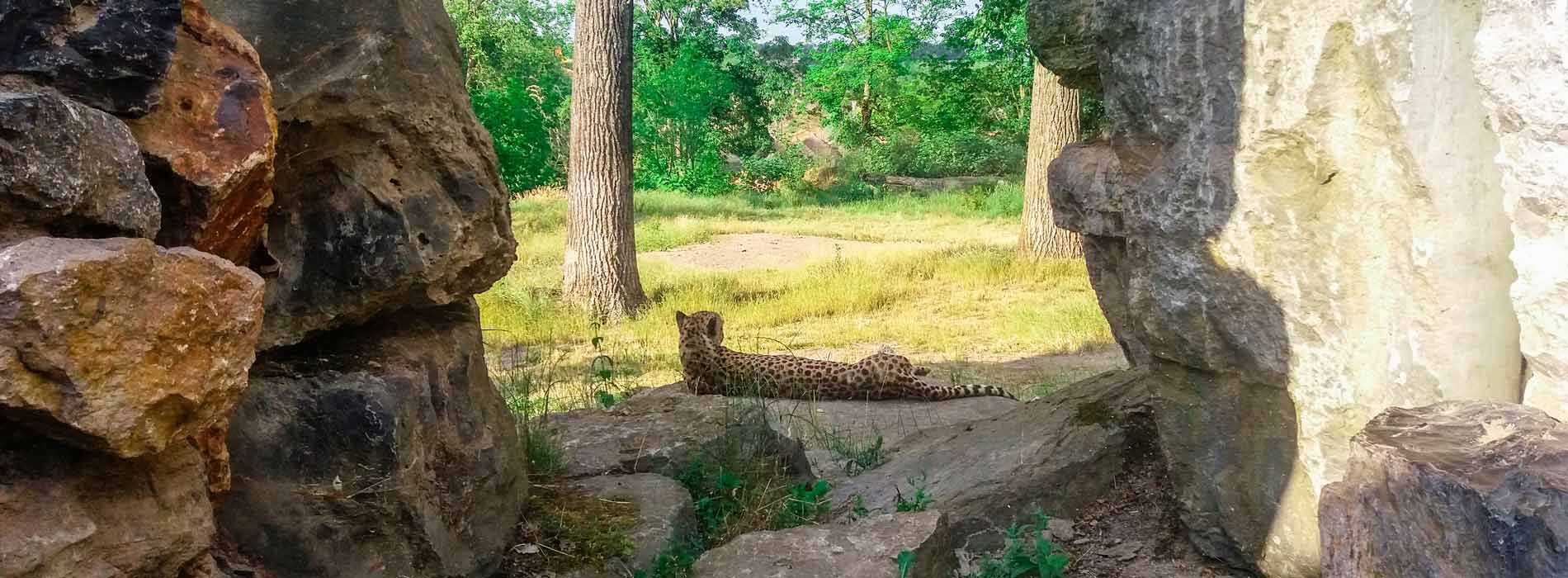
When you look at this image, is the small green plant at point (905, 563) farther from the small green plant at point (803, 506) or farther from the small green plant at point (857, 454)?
the small green plant at point (857, 454)

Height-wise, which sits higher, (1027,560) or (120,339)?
(120,339)

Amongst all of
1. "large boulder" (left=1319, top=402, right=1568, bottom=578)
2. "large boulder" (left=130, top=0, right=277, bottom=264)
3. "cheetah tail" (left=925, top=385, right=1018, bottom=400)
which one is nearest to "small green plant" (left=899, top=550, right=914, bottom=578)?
"large boulder" (left=1319, top=402, right=1568, bottom=578)

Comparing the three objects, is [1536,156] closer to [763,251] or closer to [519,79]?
[763,251]

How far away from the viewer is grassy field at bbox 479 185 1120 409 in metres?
9.52

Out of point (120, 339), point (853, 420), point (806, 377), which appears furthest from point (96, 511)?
point (806, 377)

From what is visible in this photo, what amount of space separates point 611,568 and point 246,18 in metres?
2.10

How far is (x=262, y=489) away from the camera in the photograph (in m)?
3.37

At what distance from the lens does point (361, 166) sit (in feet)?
12.1

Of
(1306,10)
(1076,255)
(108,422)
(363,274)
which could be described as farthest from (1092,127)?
(108,422)

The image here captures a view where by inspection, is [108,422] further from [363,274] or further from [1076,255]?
[1076,255]

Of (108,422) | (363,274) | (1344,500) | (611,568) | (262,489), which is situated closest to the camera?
(108,422)

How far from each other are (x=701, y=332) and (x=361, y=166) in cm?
519

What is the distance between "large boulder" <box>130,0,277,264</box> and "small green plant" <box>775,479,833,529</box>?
255 centimetres

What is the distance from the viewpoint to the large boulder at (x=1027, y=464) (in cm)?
504
